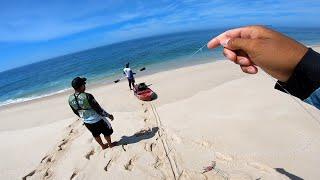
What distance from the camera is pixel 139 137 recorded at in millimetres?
10344

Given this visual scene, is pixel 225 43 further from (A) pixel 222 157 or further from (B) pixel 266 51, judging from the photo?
(A) pixel 222 157

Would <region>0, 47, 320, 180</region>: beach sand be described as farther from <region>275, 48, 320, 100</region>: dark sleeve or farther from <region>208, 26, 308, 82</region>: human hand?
<region>275, 48, 320, 100</region>: dark sleeve

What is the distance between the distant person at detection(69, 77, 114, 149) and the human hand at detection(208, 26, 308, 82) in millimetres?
6695

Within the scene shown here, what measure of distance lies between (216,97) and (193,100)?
1096mm

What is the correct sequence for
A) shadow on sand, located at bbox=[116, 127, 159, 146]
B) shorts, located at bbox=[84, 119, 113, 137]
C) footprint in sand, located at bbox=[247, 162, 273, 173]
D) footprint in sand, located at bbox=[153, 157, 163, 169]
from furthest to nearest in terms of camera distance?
shadow on sand, located at bbox=[116, 127, 159, 146], shorts, located at bbox=[84, 119, 113, 137], footprint in sand, located at bbox=[153, 157, 163, 169], footprint in sand, located at bbox=[247, 162, 273, 173]

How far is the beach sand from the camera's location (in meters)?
7.66

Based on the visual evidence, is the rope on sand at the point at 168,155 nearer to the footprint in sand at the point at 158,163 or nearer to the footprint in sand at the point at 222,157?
the footprint in sand at the point at 158,163

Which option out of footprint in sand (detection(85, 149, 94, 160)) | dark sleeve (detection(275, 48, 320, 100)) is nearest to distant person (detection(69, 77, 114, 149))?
footprint in sand (detection(85, 149, 94, 160))

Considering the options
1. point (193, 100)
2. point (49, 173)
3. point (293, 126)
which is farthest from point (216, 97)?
point (49, 173)

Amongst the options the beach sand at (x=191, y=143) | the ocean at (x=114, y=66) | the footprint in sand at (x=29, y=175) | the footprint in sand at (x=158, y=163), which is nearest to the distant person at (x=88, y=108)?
the beach sand at (x=191, y=143)

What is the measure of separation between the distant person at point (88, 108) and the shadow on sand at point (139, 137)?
41.7 inches

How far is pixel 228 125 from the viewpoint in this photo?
10.1m

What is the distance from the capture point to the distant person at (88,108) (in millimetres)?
8359

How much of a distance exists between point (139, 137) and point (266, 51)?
8.87 m
